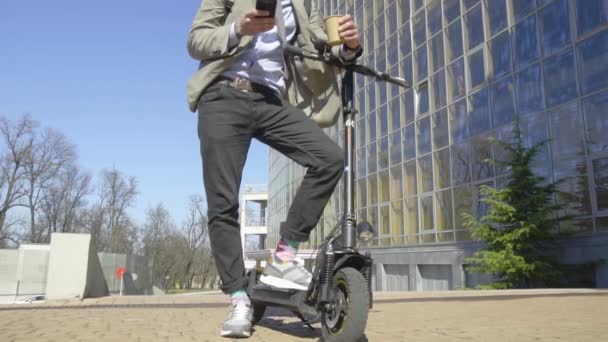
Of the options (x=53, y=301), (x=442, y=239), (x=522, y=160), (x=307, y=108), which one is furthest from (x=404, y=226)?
(x=307, y=108)

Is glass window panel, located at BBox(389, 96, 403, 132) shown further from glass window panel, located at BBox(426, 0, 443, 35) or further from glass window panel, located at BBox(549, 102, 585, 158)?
glass window panel, located at BBox(549, 102, 585, 158)

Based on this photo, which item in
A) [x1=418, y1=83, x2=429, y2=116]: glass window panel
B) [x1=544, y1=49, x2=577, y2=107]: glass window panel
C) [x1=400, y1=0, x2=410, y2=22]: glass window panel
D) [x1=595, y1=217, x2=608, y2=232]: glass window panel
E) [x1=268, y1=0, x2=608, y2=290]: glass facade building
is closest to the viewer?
[x1=595, y1=217, x2=608, y2=232]: glass window panel

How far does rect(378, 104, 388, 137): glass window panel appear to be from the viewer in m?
24.3

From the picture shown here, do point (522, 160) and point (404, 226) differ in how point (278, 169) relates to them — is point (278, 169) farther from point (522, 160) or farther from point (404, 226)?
point (522, 160)

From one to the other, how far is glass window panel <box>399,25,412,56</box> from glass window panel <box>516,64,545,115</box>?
303 inches

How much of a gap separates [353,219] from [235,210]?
0.64m

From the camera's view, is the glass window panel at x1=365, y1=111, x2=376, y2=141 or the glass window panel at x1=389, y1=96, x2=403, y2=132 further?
the glass window panel at x1=365, y1=111, x2=376, y2=141

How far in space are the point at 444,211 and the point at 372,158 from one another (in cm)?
Answer: 692

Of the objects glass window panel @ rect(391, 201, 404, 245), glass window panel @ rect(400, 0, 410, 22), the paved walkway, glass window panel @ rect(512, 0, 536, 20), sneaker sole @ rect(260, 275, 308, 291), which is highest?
glass window panel @ rect(400, 0, 410, 22)

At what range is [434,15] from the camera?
21.0 m

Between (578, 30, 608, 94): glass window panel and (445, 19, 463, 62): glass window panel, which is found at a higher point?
(445, 19, 463, 62): glass window panel

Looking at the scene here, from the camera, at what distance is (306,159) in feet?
8.50

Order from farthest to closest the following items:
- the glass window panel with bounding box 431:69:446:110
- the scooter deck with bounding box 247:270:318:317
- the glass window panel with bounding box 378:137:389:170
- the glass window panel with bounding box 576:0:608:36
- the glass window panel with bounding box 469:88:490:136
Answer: the glass window panel with bounding box 378:137:389:170 → the glass window panel with bounding box 431:69:446:110 → the glass window panel with bounding box 469:88:490:136 → the glass window panel with bounding box 576:0:608:36 → the scooter deck with bounding box 247:270:318:317

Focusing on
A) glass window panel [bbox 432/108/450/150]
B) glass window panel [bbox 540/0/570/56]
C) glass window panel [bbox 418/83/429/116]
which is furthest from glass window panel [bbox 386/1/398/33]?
glass window panel [bbox 540/0/570/56]
